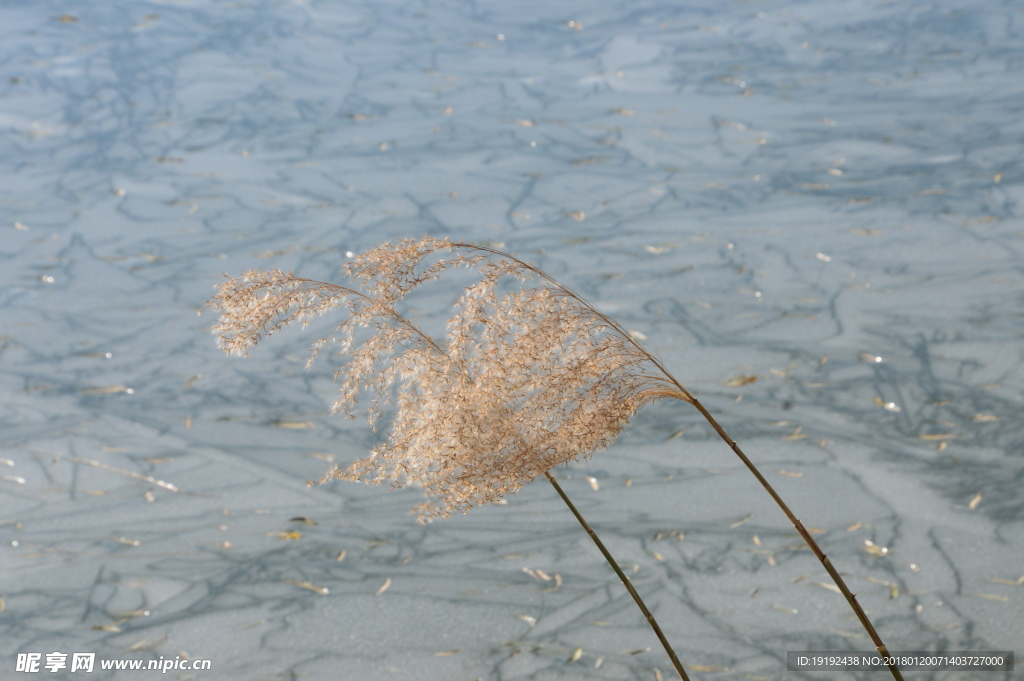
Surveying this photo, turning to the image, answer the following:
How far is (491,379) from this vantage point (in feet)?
1.44

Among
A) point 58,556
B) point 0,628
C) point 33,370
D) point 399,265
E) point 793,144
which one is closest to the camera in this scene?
point 399,265

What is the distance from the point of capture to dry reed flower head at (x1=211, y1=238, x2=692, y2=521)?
422 mm

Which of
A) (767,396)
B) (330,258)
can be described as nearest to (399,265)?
(767,396)

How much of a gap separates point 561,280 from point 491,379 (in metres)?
1.14

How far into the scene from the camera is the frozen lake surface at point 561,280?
0.97 metres

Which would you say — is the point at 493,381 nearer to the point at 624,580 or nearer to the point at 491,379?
the point at 491,379

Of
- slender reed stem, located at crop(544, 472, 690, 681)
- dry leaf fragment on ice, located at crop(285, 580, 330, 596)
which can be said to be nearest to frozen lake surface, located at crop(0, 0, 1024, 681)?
dry leaf fragment on ice, located at crop(285, 580, 330, 596)

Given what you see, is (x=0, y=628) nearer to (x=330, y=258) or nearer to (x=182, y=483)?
(x=182, y=483)

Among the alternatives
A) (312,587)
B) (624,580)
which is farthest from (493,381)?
(312,587)

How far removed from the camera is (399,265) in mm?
439

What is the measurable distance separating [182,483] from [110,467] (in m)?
0.13

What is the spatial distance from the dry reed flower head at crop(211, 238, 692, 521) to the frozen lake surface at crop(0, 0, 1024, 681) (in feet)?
1.82

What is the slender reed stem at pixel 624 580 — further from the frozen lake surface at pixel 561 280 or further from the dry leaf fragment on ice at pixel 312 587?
the dry leaf fragment on ice at pixel 312 587

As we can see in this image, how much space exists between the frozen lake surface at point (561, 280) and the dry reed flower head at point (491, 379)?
554mm
